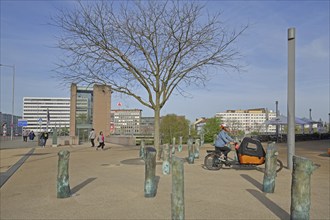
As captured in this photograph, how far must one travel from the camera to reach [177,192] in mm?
5035

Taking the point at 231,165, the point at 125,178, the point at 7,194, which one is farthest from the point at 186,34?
the point at 7,194

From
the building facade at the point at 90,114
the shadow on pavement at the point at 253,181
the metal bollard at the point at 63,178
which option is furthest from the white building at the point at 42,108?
the metal bollard at the point at 63,178

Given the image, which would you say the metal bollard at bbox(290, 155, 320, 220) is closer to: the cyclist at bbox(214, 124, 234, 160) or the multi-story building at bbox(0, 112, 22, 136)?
the cyclist at bbox(214, 124, 234, 160)

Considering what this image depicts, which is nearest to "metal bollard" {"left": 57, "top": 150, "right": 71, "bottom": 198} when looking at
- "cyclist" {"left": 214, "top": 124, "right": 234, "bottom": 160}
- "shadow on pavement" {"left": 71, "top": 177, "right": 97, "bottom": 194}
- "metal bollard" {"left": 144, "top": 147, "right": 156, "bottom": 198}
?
"shadow on pavement" {"left": 71, "top": 177, "right": 97, "bottom": 194}

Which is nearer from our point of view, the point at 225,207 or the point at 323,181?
the point at 225,207

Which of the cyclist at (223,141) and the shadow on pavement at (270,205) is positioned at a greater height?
the cyclist at (223,141)

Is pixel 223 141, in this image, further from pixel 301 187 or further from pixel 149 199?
pixel 301 187

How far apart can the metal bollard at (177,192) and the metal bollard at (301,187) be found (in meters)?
1.55

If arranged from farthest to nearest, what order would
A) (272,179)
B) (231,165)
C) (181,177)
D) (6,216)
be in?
1. (231,165)
2. (272,179)
3. (6,216)
4. (181,177)

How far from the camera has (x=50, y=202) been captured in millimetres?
7152

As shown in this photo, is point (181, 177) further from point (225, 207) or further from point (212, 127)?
point (212, 127)

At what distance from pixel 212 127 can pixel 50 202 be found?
172 feet

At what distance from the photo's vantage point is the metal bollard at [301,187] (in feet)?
15.5

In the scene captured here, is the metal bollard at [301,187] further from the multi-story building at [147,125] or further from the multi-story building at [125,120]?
the multi-story building at [125,120]
